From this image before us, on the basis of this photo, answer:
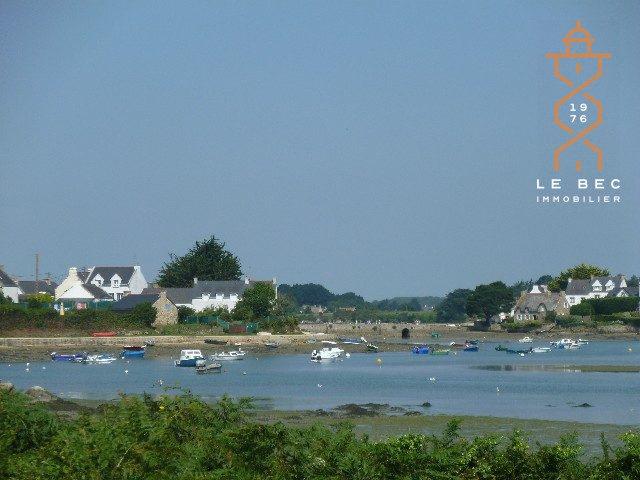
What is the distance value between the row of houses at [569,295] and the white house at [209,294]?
153ft

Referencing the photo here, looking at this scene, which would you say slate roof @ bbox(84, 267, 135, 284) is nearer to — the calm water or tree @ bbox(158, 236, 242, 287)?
tree @ bbox(158, 236, 242, 287)

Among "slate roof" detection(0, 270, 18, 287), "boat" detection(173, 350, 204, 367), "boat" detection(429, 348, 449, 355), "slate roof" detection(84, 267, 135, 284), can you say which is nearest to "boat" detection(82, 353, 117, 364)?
"boat" detection(173, 350, 204, 367)

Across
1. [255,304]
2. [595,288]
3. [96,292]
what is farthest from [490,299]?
[96,292]

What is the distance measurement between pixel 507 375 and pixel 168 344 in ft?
115

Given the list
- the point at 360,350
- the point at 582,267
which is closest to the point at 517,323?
the point at 582,267

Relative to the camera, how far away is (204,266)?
404 feet

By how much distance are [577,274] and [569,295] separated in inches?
271

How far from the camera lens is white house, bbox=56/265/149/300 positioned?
120938mm

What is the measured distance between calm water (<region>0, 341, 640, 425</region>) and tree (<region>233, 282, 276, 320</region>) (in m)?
14.3

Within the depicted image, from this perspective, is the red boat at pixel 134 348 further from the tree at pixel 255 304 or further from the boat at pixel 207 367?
the tree at pixel 255 304

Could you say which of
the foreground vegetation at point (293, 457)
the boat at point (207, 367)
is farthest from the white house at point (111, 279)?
the foreground vegetation at point (293, 457)

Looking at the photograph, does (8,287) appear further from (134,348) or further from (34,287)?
(134,348)

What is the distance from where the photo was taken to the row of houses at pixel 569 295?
142 metres

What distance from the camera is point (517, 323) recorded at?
143875 millimetres
